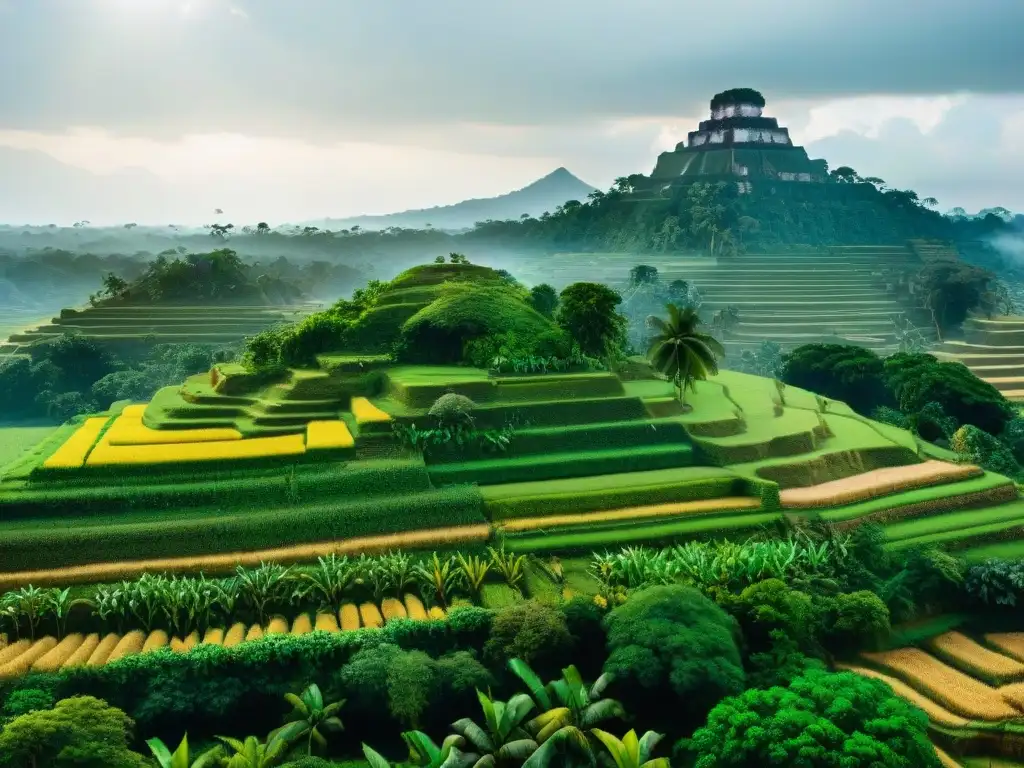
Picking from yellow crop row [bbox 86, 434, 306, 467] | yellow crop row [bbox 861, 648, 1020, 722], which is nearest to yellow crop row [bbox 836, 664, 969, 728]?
yellow crop row [bbox 861, 648, 1020, 722]

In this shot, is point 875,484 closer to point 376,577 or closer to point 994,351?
point 376,577

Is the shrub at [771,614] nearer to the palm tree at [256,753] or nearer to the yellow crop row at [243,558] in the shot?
the yellow crop row at [243,558]

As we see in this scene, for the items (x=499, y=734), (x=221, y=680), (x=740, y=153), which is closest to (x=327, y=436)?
(x=221, y=680)

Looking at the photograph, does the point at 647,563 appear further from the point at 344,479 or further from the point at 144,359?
the point at 144,359

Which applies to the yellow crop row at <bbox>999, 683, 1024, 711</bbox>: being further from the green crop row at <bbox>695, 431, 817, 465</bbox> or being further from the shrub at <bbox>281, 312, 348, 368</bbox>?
the shrub at <bbox>281, 312, 348, 368</bbox>

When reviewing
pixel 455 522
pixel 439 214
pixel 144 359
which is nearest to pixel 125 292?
pixel 144 359

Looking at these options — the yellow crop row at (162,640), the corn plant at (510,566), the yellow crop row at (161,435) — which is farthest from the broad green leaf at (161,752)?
the yellow crop row at (161,435)
